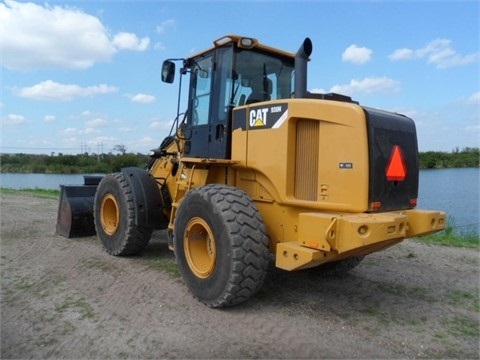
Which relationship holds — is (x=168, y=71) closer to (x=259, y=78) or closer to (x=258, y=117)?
(x=259, y=78)

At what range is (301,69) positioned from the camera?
5.11 metres

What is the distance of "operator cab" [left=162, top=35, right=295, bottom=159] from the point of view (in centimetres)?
536

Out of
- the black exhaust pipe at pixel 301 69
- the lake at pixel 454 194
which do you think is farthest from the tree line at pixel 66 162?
the black exhaust pipe at pixel 301 69

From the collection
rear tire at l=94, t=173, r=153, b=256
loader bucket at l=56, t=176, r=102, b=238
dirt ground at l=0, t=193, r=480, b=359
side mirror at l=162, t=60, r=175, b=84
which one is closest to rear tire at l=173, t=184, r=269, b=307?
dirt ground at l=0, t=193, r=480, b=359

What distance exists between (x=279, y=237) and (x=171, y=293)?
135cm

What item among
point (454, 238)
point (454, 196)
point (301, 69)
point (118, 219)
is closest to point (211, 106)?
point (301, 69)

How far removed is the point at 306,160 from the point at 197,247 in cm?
158

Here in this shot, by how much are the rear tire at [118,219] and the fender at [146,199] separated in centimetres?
9

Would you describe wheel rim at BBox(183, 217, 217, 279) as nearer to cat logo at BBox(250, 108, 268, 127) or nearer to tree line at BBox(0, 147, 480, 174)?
cat logo at BBox(250, 108, 268, 127)

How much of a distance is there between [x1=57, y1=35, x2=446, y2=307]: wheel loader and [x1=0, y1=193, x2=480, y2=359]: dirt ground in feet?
1.37

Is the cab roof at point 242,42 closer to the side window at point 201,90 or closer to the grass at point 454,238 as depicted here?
the side window at point 201,90

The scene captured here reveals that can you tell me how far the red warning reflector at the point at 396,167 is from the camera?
427 cm

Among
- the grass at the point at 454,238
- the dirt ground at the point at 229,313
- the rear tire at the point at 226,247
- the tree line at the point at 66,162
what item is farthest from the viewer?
the tree line at the point at 66,162

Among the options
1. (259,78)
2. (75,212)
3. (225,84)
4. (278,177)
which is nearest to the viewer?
(278,177)
